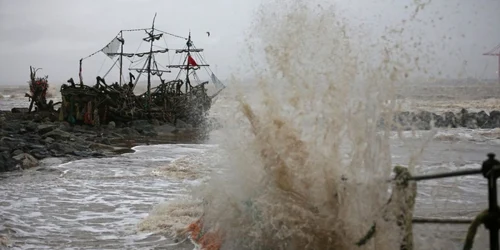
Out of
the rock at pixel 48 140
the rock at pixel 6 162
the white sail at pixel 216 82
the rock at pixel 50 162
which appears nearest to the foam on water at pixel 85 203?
the rock at pixel 50 162

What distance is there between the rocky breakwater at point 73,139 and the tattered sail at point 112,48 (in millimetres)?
6317

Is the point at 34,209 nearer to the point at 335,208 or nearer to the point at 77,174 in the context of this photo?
the point at 77,174

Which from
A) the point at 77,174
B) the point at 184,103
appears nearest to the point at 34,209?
the point at 77,174

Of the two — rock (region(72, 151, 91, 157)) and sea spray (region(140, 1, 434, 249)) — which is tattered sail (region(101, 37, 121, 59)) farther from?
sea spray (region(140, 1, 434, 249))

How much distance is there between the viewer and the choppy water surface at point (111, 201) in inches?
250

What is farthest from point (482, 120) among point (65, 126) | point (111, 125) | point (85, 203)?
point (85, 203)

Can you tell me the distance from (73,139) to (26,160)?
551 cm

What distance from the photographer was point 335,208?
4230 millimetres

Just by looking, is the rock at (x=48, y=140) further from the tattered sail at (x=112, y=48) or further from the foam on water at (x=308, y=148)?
the tattered sail at (x=112, y=48)

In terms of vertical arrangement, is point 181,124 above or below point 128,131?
above

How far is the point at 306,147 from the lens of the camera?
4.64m

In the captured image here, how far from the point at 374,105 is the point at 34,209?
6.29m

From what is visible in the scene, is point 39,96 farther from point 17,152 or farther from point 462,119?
point 462,119

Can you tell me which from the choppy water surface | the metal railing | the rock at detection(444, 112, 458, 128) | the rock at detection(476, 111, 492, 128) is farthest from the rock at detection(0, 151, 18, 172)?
the rock at detection(476, 111, 492, 128)
